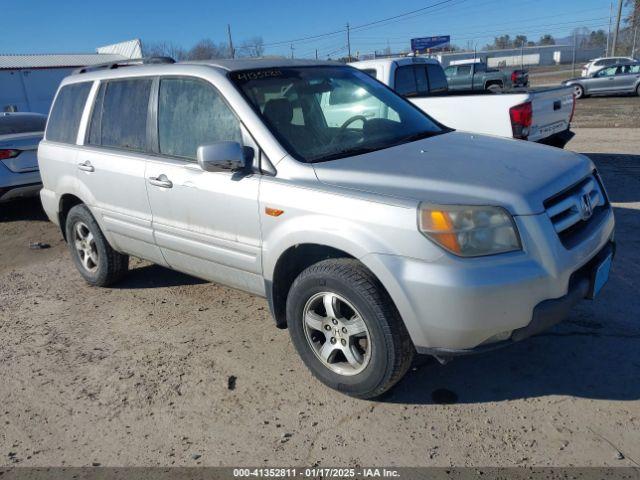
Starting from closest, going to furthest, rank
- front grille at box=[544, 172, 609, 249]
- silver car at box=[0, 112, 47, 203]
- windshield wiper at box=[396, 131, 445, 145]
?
front grille at box=[544, 172, 609, 249] → windshield wiper at box=[396, 131, 445, 145] → silver car at box=[0, 112, 47, 203]

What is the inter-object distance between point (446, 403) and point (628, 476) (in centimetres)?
96

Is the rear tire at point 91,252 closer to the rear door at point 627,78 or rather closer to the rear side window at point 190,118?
the rear side window at point 190,118

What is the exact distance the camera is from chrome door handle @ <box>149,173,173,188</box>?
13.2ft

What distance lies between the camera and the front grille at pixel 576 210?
297 cm

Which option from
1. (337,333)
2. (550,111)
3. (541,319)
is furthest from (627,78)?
(337,333)

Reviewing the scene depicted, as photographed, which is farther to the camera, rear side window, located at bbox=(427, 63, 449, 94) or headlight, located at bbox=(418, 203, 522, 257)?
rear side window, located at bbox=(427, 63, 449, 94)

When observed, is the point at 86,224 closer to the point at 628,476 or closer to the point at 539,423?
the point at 539,423

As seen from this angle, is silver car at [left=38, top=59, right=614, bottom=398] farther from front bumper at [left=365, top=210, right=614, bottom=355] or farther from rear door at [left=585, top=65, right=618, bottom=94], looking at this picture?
rear door at [left=585, top=65, right=618, bottom=94]

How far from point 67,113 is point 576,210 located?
442cm

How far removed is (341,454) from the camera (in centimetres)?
289

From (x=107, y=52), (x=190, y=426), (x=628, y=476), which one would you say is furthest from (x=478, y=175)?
(x=107, y=52)

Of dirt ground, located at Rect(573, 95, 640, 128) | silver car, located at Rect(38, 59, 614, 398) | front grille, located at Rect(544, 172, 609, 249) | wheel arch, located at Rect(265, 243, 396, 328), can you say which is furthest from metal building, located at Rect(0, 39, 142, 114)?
front grille, located at Rect(544, 172, 609, 249)

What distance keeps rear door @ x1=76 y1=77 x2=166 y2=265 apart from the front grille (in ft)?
9.24

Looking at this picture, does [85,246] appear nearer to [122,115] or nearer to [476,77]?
[122,115]
